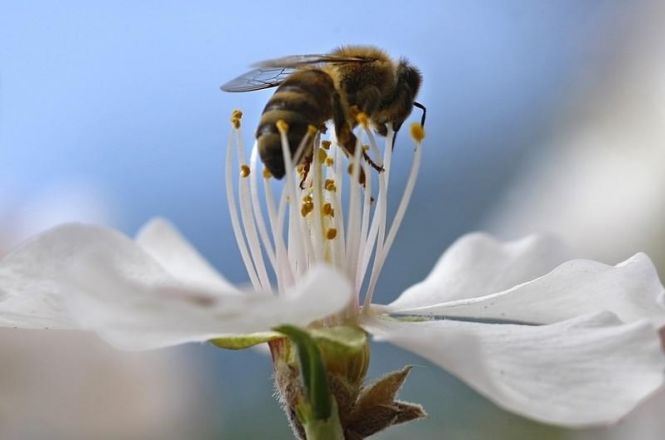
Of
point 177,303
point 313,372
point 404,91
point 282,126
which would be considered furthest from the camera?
point 404,91

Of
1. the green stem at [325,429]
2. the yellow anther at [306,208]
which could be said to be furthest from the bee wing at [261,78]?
the green stem at [325,429]

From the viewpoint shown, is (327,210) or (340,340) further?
(327,210)

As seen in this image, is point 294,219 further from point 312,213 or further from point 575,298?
point 575,298

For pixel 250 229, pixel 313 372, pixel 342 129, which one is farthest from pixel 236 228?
pixel 313 372

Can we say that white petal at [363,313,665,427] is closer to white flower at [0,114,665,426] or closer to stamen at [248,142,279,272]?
white flower at [0,114,665,426]

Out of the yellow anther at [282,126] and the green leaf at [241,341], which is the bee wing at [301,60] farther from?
the green leaf at [241,341]

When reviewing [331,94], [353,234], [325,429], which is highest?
[331,94]

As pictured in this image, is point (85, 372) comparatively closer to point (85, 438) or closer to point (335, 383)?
point (85, 438)

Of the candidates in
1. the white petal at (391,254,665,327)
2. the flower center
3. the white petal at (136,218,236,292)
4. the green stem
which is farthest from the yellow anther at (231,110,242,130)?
the green stem
